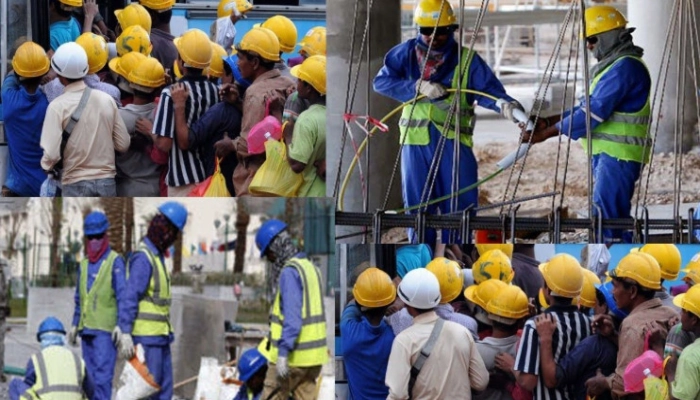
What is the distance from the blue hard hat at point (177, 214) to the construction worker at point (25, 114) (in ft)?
7.51

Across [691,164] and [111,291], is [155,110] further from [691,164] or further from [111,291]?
[691,164]

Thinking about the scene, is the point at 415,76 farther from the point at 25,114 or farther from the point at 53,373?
the point at 53,373

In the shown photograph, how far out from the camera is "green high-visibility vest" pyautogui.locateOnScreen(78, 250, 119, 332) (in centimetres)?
1123

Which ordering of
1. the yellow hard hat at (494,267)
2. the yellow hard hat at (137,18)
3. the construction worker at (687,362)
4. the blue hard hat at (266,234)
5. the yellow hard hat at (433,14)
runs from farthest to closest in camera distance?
the yellow hard hat at (137,18), the yellow hard hat at (433,14), the yellow hard hat at (494,267), the blue hard hat at (266,234), the construction worker at (687,362)

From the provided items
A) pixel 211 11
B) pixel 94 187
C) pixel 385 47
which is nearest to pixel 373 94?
pixel 385 47

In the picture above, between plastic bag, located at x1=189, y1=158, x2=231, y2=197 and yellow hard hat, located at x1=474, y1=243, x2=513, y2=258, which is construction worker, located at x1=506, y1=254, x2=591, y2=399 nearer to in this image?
yellow hard hat, located at x1=474, y1=243, x2=513, y2=258

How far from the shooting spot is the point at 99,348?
11.3 metres

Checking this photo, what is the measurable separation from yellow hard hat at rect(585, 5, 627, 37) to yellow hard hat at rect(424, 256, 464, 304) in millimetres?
2668

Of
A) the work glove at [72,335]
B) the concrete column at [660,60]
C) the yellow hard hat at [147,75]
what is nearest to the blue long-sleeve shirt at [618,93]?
the yellow hard hat at [147,75]

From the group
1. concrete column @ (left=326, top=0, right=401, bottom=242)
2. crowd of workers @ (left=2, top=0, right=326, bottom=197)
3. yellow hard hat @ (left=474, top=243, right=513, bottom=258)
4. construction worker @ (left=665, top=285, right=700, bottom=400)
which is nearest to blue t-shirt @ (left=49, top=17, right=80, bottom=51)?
crowd of workers @ (left=2, top=0, right=326, bottom=197)

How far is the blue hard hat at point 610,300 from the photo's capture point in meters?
11.4

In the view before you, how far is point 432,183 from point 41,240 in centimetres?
323

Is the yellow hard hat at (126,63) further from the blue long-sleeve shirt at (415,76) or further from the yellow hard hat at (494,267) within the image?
the yellow hard hat at (494,267)

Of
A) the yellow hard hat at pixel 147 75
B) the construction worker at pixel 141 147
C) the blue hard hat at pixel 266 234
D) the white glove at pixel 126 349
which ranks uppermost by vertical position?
the yellow hard hat at pixel 147 75
